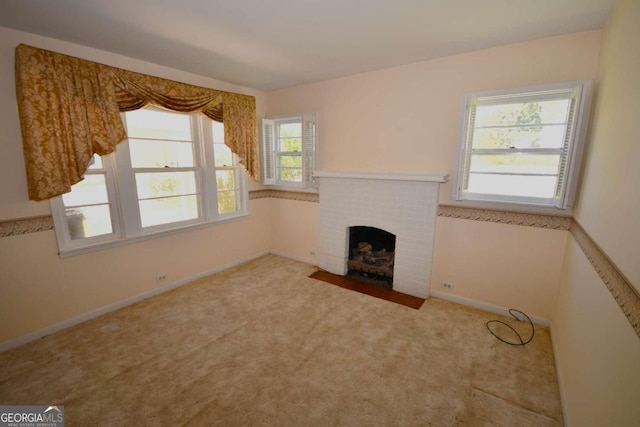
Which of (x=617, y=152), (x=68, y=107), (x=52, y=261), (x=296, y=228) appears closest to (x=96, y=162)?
(x=68, y=107)

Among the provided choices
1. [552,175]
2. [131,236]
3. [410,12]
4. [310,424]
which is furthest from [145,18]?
[552,175]

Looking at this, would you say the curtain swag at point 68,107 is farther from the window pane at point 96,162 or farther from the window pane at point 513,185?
the window pane at point 513,185

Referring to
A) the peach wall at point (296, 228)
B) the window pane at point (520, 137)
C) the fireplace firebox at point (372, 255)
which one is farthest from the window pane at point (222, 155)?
the window pane at point (520, 137)

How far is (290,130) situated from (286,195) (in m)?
1.00

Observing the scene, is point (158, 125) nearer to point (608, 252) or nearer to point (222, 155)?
point (222, 155)

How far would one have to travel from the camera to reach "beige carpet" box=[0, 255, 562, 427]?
166cm

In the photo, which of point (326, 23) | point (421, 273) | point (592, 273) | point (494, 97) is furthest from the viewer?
point (421, 273)

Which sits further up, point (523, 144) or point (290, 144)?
point (290, 144)

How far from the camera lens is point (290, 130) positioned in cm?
393

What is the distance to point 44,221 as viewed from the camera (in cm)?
231

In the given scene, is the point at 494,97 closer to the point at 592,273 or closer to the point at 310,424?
the point at 592,273

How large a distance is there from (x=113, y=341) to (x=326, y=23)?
10.4 ft

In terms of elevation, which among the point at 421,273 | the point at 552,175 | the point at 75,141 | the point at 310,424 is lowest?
the point at 310,424

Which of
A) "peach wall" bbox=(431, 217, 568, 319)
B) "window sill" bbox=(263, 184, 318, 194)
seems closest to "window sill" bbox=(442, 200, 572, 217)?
"peach wall" bbox=(431, 217, 568, 319)
